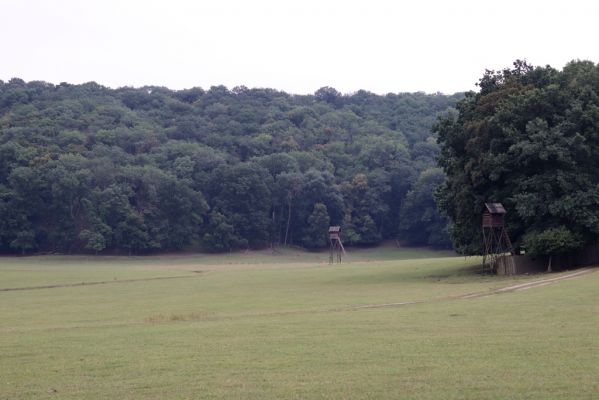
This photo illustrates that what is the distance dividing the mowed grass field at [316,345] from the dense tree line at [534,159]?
8.22 metres

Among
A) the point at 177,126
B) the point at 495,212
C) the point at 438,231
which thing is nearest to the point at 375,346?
the point at 495,212

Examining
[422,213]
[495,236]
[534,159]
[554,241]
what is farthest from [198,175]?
[554,241]

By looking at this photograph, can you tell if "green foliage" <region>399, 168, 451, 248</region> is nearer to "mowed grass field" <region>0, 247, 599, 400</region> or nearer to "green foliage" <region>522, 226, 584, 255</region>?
"green foliage" <region>522, 226, 584, 255</region>

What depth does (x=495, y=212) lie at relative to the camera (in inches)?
2132

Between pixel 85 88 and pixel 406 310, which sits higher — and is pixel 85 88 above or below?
above

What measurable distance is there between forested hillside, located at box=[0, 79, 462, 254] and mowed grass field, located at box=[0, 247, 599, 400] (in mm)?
75194

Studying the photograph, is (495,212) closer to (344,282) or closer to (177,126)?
(344,282)

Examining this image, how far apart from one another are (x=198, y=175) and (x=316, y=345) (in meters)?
114

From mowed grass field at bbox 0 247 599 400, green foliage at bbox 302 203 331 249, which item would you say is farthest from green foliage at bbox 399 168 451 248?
mowed grass field at bbox 0 247 599 400

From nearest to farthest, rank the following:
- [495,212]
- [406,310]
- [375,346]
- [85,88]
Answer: [375,346] < [406,310] < [495,212] < [85,88]

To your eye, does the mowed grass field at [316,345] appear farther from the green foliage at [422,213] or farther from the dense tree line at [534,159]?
the green foliage at [422,213]

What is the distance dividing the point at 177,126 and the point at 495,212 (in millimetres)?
110460

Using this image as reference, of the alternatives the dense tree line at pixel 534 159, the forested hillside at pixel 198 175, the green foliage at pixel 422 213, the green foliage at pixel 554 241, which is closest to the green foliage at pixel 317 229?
the forested hillside at pixel 198 175

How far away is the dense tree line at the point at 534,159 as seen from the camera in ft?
175
